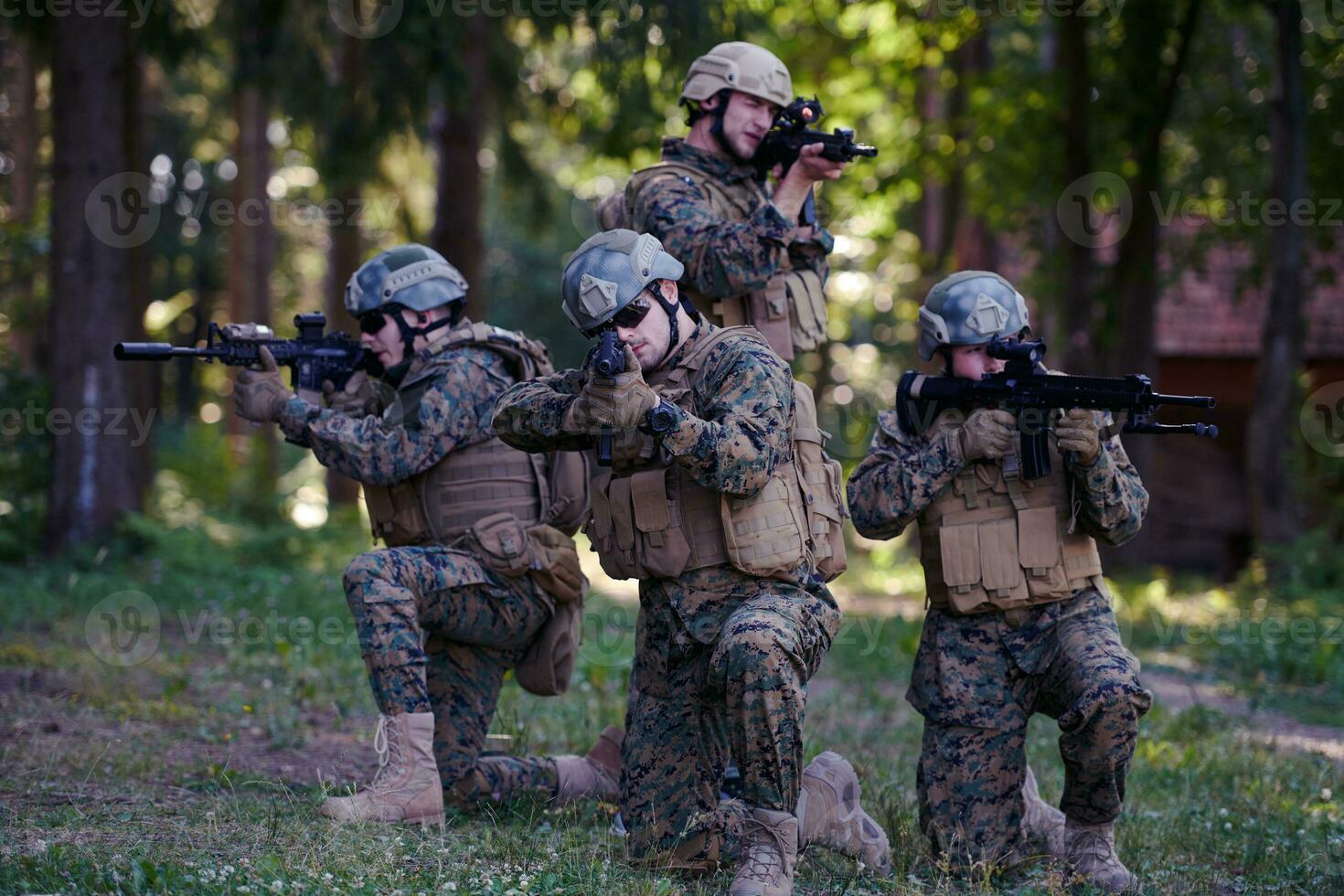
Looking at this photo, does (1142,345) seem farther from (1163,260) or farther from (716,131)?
(716,131)

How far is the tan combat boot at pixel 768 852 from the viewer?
439 cm

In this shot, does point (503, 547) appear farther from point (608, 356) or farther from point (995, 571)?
point (995, 571)

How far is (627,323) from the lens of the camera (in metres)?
4.81

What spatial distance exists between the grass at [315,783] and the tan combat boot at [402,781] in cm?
11

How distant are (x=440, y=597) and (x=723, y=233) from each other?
5.93 ft

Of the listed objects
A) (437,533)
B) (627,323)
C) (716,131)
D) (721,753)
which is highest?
(716,131)

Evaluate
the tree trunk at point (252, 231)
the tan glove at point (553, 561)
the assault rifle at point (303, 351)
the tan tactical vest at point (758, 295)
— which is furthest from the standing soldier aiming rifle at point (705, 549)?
the tree trunk at point (252, 231)

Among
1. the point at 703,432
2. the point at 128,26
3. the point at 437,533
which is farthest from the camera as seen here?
the point at 128,26

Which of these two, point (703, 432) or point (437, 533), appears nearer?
point (703, 432)

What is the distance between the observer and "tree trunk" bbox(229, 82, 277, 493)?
65.5ft

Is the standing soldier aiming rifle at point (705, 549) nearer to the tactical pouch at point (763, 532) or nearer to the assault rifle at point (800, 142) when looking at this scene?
the tactical pouch at point (763, 532)

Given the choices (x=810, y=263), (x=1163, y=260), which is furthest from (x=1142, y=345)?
A: (x=810, y=263)

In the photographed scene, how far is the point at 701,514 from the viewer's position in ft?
15.8

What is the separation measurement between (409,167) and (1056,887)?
18896 millimetres
